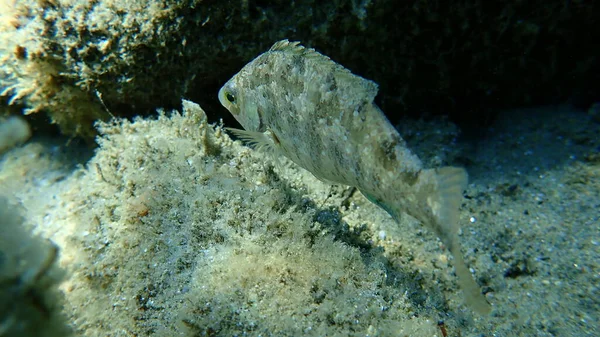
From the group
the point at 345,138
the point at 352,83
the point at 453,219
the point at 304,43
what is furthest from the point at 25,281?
the point at 304,43

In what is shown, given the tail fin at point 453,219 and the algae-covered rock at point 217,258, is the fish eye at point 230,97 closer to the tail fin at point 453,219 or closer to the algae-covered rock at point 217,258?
the algae-covered rock at point 217,258

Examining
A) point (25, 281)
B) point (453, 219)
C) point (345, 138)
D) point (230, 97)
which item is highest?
point (230, 97)

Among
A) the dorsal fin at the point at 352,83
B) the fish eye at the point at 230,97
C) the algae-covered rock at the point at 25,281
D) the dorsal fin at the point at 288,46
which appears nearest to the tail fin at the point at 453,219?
the dorsal fin at the point at 352,83

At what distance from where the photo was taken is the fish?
2.06 m

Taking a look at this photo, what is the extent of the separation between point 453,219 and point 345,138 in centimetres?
88

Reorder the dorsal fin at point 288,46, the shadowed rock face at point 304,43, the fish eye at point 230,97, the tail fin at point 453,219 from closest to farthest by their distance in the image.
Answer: the tail fin at point 453,219 → the dorsal fin at point 288,46 → the fish eye at point 230,97 → the shadowed rock face at point 304,43

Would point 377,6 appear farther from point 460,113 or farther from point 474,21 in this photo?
point 460,113

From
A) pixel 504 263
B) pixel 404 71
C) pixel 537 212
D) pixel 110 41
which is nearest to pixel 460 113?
pixel 404 71

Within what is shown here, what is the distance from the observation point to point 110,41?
402 centimetres

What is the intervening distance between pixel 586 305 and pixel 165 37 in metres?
5.13

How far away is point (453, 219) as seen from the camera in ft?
6.61

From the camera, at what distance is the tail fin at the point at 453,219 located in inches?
79.2

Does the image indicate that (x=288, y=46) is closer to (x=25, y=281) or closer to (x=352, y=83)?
(x=352, y=83)

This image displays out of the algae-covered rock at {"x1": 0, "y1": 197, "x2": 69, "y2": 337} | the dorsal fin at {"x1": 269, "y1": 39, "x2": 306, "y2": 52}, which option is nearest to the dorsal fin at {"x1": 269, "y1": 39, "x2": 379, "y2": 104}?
the dorsal fin at {"x1": 269, "y1": 39, "x2": 306, "y2": 52}
